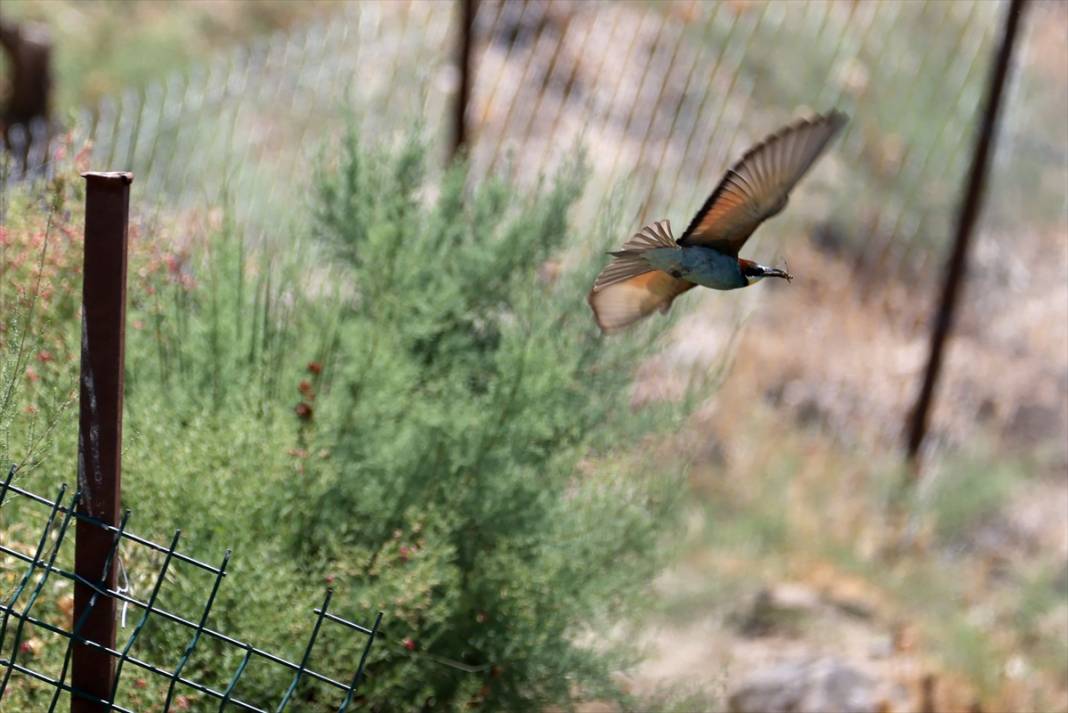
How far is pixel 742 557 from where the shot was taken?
5707mm

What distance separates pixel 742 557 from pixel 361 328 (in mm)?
2626

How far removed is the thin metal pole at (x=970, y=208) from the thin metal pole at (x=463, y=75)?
81.2 inches

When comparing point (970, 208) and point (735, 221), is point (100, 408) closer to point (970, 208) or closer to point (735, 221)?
point (735, 221)

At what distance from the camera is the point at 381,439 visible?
3.44m

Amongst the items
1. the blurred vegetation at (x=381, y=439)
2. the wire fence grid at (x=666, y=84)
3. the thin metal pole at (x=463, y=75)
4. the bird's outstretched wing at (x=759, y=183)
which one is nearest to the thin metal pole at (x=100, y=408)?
the blurred vegetation at (x=381, y=439)

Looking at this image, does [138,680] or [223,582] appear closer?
[138,680]

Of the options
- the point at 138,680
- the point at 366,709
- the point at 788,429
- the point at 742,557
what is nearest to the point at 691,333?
the point at 788,429

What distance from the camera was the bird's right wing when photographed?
110 inches

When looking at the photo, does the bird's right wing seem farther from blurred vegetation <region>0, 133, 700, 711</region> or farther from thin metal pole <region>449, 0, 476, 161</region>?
thin metal pole <region>449, 0, 476, 161</region>

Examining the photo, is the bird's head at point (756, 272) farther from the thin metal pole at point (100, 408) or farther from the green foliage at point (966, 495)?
the green foliage at point (966, 495)

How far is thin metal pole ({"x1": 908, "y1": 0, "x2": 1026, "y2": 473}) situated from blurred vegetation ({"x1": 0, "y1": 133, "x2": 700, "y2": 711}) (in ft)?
8.01

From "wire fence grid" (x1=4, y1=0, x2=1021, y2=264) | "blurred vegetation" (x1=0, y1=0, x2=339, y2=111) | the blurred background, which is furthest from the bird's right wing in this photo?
"blurred vegetation" (x1=0, y1=0, x2=339, y2=111)

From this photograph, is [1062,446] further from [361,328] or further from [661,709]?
[361,328]

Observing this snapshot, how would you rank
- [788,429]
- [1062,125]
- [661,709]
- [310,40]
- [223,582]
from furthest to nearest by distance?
[1062,125]
[310,40]
[788,429]
[661,709]
[223,582]
